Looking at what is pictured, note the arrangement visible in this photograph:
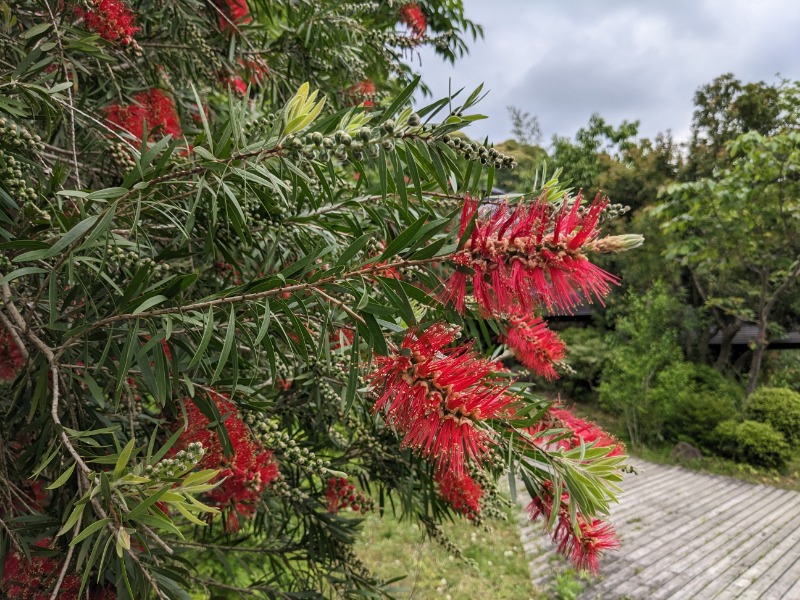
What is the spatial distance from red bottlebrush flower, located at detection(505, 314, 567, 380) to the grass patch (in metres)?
2.42

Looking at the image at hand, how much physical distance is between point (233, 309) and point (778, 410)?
7.79m

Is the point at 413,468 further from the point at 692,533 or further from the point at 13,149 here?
the point at 692,533

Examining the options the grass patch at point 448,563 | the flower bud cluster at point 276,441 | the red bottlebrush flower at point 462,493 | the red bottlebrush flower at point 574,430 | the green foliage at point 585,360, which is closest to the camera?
the flower bud cluster at point 276,441

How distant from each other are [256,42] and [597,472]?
147 cm

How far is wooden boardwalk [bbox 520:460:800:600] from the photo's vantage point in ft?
12.1

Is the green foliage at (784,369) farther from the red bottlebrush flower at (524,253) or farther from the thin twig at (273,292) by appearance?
the thin twig at (273,292)

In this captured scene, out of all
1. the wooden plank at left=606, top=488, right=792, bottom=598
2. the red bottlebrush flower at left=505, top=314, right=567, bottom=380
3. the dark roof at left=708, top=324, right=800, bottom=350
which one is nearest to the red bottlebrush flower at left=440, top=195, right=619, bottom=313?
the red bottlebrush flower at left=505, top=314, right=567, bottom=380

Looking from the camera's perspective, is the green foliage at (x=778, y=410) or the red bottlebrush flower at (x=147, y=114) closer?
the red bottlebrush flower at (x=147, y=114)

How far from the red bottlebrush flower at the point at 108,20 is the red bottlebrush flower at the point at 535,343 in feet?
3.07

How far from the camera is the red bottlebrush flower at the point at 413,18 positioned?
2.16 m

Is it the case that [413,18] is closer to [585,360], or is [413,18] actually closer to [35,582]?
[35,582]

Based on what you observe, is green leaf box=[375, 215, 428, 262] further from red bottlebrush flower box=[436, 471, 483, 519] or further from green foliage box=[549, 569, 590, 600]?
green foliage box=[549, 569, 590, 600]

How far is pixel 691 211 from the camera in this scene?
21.4 ft

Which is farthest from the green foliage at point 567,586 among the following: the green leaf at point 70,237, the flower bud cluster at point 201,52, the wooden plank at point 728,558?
the green leaf at point 70,237
